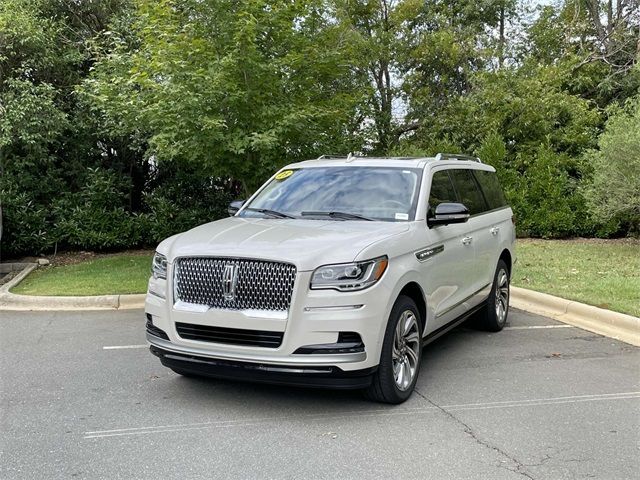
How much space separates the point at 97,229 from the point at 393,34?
455 inches

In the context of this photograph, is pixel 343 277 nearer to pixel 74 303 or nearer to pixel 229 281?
pixel 229 281

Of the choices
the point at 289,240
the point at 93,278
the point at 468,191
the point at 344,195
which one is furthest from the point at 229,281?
the point at 93,278

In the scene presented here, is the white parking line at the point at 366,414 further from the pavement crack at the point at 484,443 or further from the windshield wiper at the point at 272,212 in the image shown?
the windshield wiper at the point at 272,212

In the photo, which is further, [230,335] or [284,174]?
[284,174]

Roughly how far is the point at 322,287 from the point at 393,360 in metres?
0.88

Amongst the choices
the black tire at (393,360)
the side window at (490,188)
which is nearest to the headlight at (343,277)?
the black tire at (393,360)

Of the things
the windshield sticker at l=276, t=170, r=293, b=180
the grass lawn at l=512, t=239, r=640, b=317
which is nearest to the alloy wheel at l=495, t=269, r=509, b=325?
the grass lawn at l=512, t=239, r=640, b=317

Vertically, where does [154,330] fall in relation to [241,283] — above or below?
below

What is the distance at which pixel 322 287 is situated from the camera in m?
4.20

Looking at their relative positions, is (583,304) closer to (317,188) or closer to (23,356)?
(317,188)

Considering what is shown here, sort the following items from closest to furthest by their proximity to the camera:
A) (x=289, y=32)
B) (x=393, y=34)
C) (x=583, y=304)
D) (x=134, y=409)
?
(x=134, y=409), (x=583, y=304), (x=289, y=32), (x=393, y=34)

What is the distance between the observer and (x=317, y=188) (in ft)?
19.0

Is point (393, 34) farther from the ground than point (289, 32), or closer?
farther from the ground

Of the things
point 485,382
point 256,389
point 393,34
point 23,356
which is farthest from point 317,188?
point 393,34
